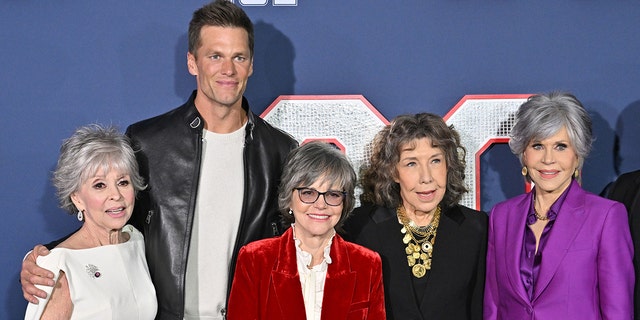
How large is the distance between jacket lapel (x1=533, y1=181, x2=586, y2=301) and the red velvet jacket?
607 mm

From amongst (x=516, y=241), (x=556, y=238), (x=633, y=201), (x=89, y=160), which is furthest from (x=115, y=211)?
(x=633, y=201)

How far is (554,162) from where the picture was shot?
3.06 meters

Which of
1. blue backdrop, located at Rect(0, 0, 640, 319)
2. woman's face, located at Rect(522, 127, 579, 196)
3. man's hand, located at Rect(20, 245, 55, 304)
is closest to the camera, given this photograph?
man's hand, located at Rect(20, 245, 55, 304)

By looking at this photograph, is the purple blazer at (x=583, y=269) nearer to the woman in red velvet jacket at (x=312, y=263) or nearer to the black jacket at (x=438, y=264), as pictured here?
the black jacket at (x=438, y=264)

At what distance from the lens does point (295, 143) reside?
337 cm

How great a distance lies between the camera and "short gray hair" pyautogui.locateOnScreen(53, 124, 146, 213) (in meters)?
2.81

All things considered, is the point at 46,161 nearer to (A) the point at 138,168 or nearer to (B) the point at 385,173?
(A) the point at 138,168

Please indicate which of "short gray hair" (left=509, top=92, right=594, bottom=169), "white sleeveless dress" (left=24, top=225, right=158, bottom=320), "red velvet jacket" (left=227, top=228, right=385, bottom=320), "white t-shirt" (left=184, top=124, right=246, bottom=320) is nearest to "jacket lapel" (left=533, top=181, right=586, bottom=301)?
"short gray hair" (left=509, top=92, right=594, bottom=169)

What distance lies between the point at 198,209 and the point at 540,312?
1.36 meters

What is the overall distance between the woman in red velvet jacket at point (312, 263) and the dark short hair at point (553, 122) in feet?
2.40

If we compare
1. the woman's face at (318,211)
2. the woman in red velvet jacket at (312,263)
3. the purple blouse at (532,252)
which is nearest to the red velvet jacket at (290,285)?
the woman in red velvet jacket at (312,263)

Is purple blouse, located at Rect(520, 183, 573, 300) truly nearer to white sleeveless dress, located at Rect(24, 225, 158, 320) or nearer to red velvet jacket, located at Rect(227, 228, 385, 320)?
red velvet jacket, located at Rect(227, 228, 385, 320)

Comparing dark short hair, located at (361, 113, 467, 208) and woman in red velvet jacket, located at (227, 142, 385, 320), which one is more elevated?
dark short hair, located at (361, 113, 467, 208)

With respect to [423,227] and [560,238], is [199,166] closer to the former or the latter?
[423,227]
